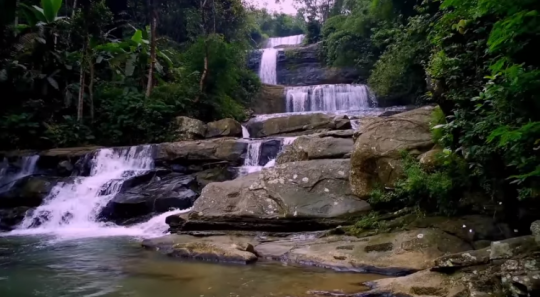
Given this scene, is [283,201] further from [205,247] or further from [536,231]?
[536,231]

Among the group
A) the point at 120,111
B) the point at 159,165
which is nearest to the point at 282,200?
the point at 159,165

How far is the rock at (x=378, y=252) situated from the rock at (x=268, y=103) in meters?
14.0

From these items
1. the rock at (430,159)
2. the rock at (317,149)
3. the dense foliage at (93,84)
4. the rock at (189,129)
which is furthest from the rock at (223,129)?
the rock at (430,159)

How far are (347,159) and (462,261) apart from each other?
185 inches

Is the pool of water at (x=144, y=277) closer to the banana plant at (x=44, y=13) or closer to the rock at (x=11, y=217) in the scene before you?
the rock at (x=11, y=217)

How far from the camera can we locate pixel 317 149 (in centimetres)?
1057

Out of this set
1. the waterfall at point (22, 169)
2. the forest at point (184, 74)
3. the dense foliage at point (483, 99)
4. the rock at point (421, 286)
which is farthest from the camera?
the waterfall at point (22, 169)

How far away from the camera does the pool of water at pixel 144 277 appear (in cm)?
575

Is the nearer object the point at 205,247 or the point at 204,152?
the point at 205,247

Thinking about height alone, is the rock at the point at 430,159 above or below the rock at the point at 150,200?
above

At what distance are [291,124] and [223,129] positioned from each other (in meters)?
2.29

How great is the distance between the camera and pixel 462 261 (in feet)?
17.1

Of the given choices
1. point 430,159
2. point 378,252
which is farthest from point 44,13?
point 378,252

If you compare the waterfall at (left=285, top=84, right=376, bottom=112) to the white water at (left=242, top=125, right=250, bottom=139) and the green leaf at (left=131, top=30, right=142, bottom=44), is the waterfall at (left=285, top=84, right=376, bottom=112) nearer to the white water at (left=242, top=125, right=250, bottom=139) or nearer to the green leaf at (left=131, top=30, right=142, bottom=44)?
the white water at (left=242, top=125, right=250, bottom=139)
